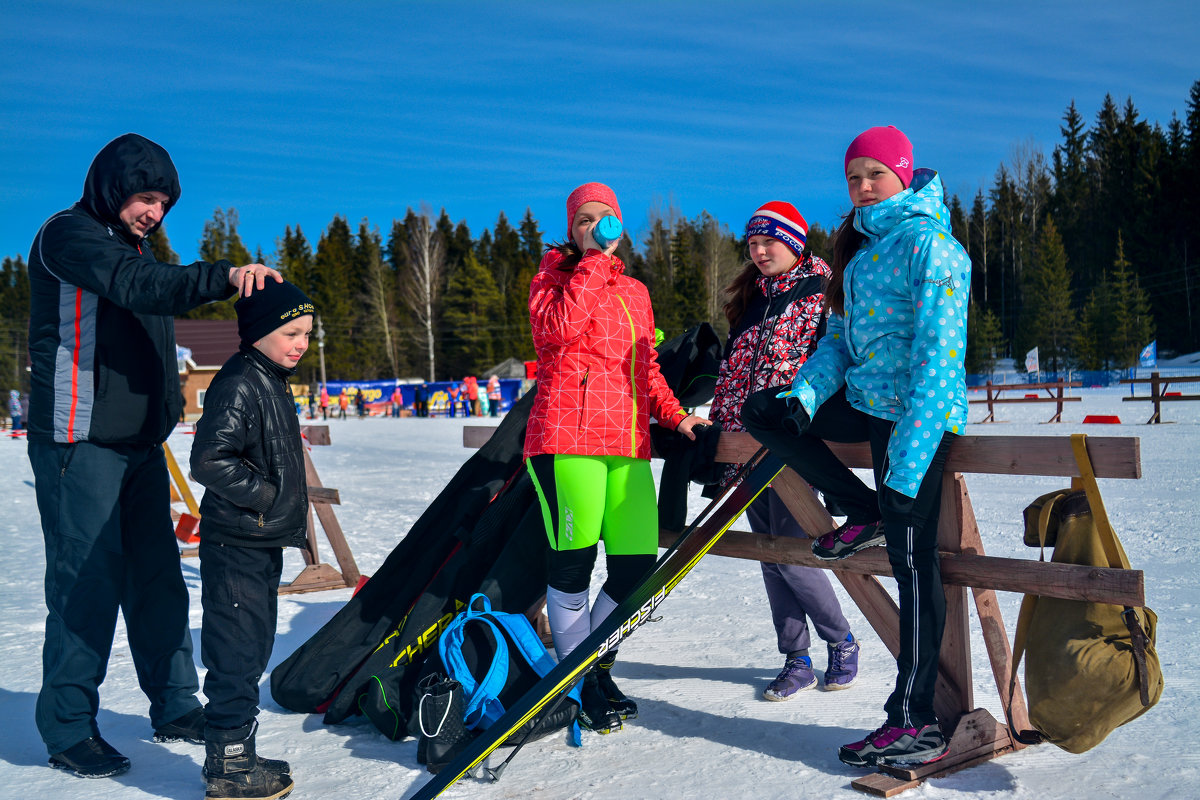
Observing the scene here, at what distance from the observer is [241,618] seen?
2711 millimetres

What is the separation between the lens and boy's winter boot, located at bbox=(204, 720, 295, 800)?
8.55ft

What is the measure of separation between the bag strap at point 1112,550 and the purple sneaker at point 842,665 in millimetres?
1249

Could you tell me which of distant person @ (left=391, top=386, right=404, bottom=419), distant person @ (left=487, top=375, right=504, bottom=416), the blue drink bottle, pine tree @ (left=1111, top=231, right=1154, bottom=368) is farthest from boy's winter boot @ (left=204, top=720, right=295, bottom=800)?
pine tree @ (left=1111, top=231, right=1154, bottom=368)

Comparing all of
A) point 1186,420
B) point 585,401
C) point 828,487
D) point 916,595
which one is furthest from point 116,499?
point 1186,420

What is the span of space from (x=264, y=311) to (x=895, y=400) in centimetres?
198

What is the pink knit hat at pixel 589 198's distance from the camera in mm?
3252

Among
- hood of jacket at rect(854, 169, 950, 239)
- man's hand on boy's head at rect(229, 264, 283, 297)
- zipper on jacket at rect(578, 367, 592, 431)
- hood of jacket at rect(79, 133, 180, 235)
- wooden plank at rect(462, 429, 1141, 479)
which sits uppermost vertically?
hood of jacket at rect(79, 133, 180, 235)

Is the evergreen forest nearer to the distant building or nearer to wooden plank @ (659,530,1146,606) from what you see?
the distant building

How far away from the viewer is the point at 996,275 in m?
65.2

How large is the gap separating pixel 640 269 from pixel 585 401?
63190mm

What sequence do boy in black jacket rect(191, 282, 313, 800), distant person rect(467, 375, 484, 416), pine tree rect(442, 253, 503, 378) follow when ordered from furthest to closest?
pine tree rect(442, 253, 503, 378), distant person rect(467, 375, 484, 416), boy in black jacket rect(191, 282, 313, 800)

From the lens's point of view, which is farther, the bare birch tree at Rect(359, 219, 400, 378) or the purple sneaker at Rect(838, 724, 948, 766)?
the bare birch tree at Rect(359, 219, 400, 378)

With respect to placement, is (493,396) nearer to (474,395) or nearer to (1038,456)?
(474,395)

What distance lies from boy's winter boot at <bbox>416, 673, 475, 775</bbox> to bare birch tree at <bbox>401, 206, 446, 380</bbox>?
55.4 metres
